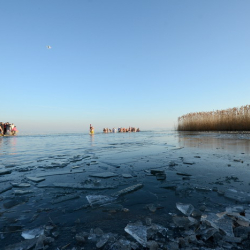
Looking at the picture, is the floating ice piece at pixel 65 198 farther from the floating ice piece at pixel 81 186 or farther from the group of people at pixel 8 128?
the group of people at pixel 8 128

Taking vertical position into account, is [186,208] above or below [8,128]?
below

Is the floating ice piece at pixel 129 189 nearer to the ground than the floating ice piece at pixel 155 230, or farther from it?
nearer to the ground

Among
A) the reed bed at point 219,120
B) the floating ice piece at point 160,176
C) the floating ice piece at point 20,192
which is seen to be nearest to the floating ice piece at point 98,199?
the floating ice piece at point 20,192

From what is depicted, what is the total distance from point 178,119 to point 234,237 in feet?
120

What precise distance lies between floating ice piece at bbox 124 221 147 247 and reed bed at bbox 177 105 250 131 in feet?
84.9

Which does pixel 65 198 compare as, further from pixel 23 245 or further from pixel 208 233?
pixel 208 233

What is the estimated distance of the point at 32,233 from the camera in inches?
52.2

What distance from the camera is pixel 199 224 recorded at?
140 centimetres

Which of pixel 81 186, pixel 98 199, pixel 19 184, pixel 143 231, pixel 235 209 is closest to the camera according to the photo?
pixel 143 231

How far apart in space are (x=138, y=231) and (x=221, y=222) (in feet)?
2.53

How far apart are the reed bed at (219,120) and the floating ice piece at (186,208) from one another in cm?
2526

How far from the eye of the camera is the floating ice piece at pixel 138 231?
3.94 ft

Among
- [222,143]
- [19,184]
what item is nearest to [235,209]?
[19,184]

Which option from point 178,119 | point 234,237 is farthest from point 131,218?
point 178,119
